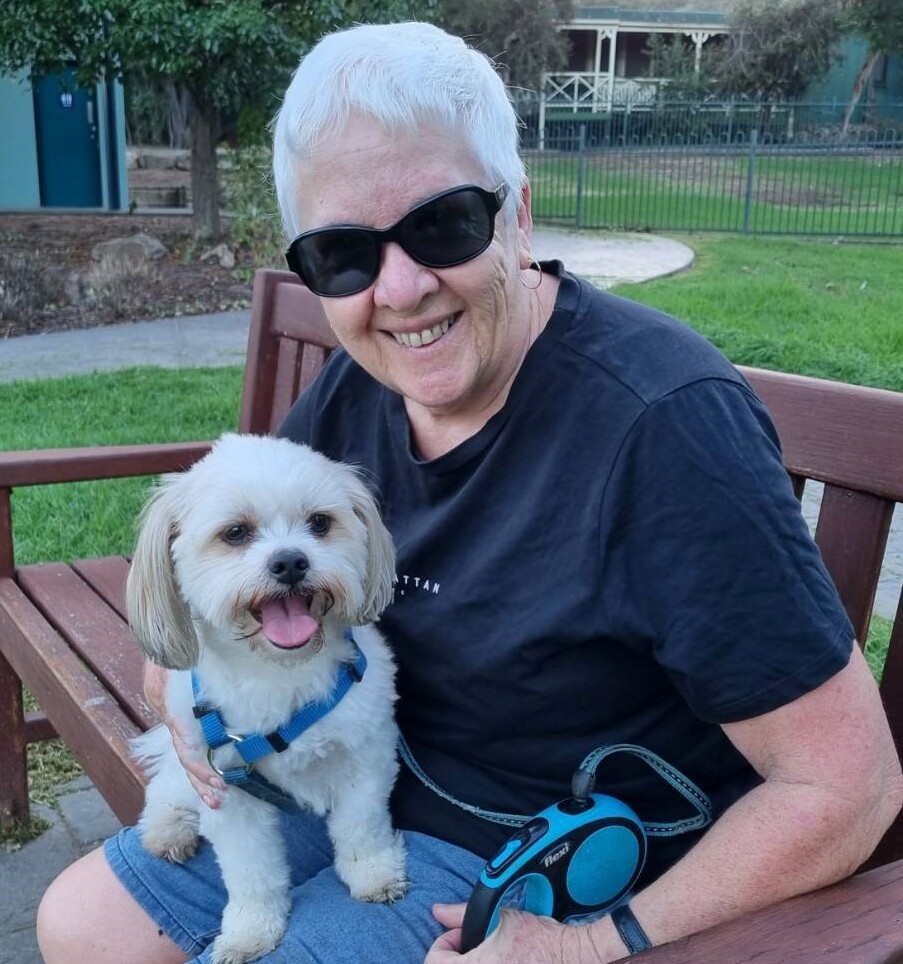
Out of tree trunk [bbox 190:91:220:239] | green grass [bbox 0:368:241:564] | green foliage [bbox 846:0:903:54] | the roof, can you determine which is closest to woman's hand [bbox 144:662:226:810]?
green grass [bbox 0:368:241:564]

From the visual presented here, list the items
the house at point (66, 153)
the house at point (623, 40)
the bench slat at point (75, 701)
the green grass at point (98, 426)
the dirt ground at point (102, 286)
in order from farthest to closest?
1. the house at point (623, 40)
2. the house at point (66, 153)
3. the dirt ground at point (102, 286)
4. the green grass at point (98, 426)
5. the bench slat at point (75, 701)

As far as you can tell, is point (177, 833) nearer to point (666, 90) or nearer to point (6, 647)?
point (6, 647)

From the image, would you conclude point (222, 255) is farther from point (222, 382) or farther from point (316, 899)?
point (316, 899)

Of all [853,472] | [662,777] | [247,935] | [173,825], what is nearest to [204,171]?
[173,825]

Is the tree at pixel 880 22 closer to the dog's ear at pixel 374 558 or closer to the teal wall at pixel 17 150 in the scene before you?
the teal wall at pixel 17 150

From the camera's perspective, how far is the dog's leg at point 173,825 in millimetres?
2182

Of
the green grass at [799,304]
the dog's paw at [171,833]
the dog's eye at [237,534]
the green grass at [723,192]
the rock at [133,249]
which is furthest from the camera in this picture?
the green grass at [723,192]

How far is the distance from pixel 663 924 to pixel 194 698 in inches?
37.4

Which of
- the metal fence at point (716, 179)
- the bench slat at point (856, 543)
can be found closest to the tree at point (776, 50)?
the metal fence at point (716, 179)

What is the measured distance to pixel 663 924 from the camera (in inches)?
62.1

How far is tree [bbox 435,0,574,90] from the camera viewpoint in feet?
113

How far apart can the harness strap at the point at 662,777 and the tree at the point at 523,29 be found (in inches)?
1337

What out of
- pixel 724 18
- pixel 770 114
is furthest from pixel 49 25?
pixel 724 18

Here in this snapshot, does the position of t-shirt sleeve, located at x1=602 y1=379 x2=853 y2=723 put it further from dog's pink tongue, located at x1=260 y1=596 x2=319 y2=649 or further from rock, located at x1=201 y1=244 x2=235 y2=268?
rock, located at x1=201 y1=244 x2=235 y2=268
